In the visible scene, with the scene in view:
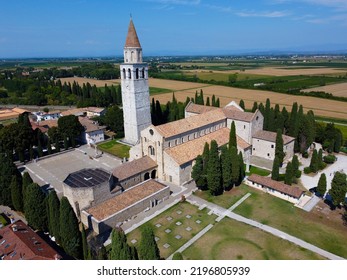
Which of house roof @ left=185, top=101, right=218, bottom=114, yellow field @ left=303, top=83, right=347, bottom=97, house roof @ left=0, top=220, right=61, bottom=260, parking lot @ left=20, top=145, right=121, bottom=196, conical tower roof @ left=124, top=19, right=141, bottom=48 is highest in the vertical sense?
conical tower roof @ left=124, top=19, right=141, bottom=48

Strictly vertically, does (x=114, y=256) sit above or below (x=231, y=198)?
above

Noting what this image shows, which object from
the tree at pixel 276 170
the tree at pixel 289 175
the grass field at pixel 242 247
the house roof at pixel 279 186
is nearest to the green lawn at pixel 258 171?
the tree at pixel 276 170

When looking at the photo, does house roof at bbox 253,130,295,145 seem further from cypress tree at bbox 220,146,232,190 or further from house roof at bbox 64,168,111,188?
house roof at bbox 64,168,111,188

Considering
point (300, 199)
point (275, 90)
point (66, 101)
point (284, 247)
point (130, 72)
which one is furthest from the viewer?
point (275, 90)

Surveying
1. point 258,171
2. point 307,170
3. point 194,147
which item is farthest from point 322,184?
point 194,147

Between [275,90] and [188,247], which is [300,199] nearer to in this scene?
[188,247]

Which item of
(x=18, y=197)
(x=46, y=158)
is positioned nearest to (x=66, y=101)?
(x=46, y=158)

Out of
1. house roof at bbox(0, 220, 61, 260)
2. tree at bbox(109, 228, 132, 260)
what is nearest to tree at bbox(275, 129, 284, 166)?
tree at bbox(109, 228, 132, 260)
